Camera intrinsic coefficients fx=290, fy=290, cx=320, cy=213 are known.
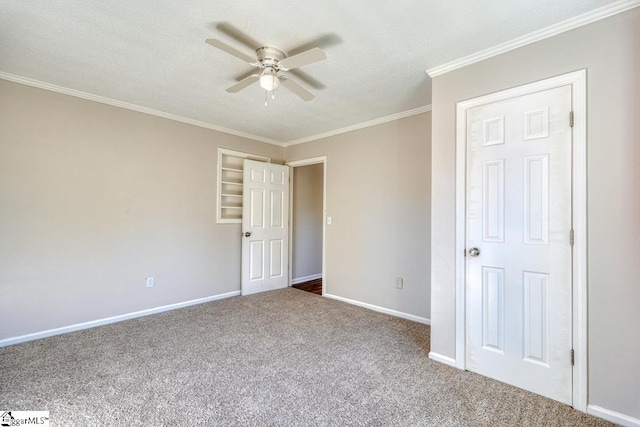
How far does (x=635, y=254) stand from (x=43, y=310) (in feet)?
15.2

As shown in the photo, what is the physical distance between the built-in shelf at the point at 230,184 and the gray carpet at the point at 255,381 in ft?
5.59

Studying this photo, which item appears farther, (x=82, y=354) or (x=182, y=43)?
(x=82, y=354)

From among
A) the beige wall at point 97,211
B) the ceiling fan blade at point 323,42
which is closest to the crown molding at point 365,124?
the beige wall at point 97,211

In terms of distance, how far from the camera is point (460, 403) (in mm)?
1821

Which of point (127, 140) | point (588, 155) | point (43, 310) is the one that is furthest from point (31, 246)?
point (588, 155)

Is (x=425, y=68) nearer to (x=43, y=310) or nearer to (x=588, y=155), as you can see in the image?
(x=588, y=155)

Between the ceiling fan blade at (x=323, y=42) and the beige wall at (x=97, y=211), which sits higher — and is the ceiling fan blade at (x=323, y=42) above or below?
above

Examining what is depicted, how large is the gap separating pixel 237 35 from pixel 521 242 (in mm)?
2419

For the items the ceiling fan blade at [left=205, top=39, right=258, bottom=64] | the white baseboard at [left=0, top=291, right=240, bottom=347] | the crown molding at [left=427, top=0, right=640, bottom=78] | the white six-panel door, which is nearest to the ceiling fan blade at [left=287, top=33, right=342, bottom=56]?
the ceiling fan blade at [left=205, top=39, right=258, bottom=64]

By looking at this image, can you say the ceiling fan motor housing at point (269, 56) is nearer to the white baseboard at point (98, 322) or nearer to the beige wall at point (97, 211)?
the beige wall at point (97, 211)

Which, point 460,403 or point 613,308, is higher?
point 613,308

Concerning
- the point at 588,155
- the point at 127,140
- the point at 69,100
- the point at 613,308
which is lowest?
the point at 613,308

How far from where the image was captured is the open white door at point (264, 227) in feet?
14.2

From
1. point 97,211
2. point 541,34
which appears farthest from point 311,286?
point 541,34
